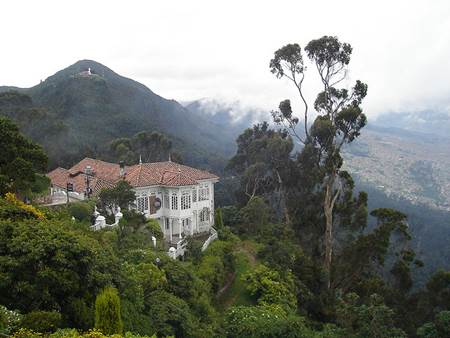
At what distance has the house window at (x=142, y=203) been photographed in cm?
2820

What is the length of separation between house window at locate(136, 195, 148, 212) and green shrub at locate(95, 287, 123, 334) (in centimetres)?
1852

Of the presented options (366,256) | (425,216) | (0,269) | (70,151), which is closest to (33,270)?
(0,269)

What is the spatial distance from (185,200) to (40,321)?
1985 centimetres

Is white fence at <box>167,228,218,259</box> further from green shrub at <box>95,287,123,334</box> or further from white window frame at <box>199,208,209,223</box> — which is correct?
green shrub at <box>95,287,123,334</box>

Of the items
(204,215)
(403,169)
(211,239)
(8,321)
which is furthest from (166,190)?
(403,169)

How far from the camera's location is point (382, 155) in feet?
540

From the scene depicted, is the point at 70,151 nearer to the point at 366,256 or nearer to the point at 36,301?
the point at 366,256

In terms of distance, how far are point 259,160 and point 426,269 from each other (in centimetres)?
2912

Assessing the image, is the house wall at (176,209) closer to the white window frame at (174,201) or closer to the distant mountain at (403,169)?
the white window frame at (174,201)

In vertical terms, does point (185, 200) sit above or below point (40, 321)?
below

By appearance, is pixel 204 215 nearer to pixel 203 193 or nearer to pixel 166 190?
pixel 203 193

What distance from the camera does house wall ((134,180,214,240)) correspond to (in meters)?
28.5

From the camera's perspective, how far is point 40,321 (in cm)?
924

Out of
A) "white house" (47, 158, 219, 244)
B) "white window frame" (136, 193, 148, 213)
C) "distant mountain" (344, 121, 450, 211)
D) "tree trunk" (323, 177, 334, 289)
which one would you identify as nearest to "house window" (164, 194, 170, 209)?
"white house" (47, 158, 219, 244)
